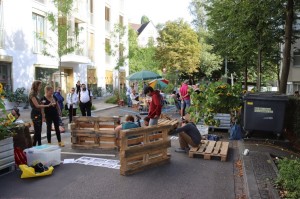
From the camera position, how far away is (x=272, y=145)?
8.76m

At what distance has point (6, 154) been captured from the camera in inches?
234

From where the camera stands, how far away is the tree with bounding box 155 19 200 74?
40344 millimetres

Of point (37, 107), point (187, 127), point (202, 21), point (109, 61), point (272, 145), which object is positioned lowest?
point (272, 145)

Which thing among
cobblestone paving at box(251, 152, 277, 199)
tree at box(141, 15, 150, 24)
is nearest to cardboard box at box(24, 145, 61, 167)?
cobblestone paving at box(251, 152, 277, 199)

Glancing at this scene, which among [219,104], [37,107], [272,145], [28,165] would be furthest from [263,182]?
[219,104]

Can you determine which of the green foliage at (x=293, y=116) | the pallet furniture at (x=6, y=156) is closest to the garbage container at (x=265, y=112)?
the green foliage at (x=293, y=116)

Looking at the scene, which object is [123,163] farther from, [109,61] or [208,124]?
[109,61]

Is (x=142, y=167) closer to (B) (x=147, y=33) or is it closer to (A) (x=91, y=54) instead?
(A) (x=91, y=54)

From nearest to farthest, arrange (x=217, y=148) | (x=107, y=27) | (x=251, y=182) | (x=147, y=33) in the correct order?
(x=251, y=182)
(x=217, y=148)
(x=107, y=27)
(x=147, y=33)

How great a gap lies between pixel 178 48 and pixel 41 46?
2246 centimetres

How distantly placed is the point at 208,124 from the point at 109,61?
77.5 feet

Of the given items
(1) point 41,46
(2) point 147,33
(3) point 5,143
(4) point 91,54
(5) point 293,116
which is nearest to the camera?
(3) point 5,143

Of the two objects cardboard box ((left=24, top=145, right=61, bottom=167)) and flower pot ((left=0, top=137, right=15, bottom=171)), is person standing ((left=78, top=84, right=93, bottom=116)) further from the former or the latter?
flower pot ((left=0, top=137, right=15, bottom=171))

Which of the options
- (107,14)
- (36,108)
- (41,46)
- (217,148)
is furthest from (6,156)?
(107,14)
